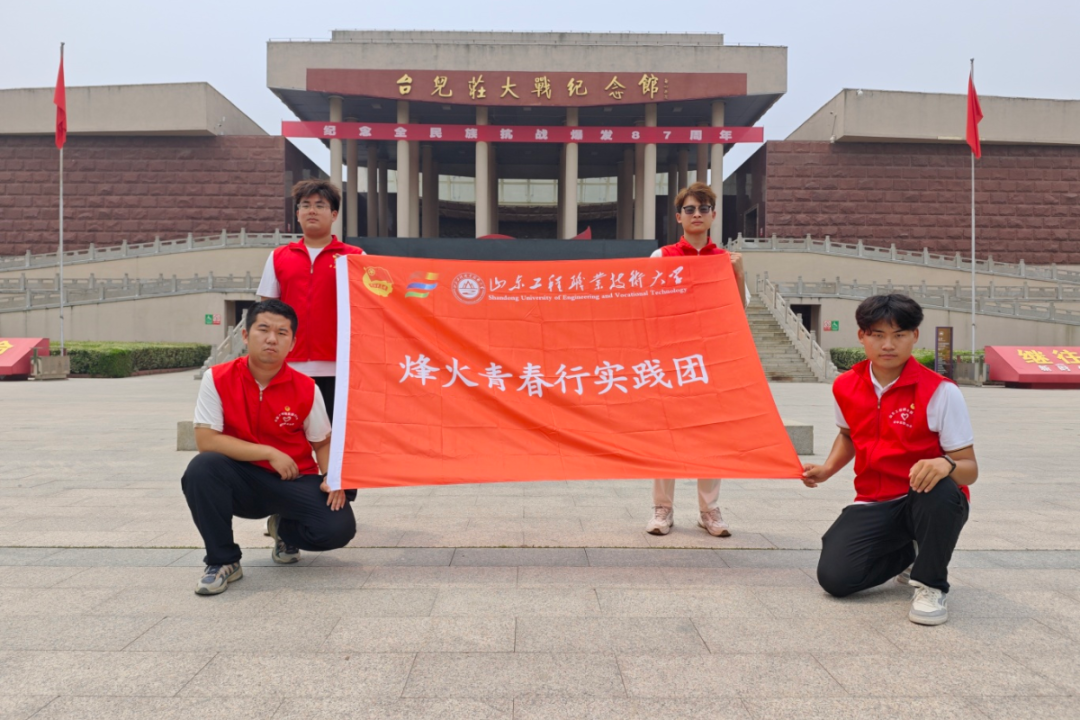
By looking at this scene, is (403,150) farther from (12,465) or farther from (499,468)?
(499,468)

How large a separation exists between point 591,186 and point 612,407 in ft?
144

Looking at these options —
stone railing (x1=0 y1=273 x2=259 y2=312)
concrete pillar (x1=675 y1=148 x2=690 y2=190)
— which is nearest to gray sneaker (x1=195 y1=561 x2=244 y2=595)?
stone railing (x1=0 y1=273 x2=259 y2=312)

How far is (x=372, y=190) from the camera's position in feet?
118

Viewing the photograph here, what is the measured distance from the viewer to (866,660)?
228cm

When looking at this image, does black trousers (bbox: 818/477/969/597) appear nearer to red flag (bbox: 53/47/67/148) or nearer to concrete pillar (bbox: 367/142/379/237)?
red flag (bbox: 53/47/67/148)

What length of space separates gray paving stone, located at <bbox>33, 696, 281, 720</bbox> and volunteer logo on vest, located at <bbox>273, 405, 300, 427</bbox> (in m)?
1.19

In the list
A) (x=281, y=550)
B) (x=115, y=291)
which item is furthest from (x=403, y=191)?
(x=281, y=550)

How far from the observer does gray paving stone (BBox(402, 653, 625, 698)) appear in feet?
6.77

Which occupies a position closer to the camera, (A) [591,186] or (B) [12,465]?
(B) [12,465]

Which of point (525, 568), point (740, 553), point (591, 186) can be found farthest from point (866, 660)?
point (591, 186)

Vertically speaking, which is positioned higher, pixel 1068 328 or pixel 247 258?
pixel 247 258

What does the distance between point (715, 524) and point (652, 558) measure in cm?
55

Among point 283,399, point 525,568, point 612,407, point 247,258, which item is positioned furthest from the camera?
point 247,258

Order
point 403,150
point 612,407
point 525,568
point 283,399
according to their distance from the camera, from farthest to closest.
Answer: point 403,150 → point 612,407 → point 525,568 → point 283,399
